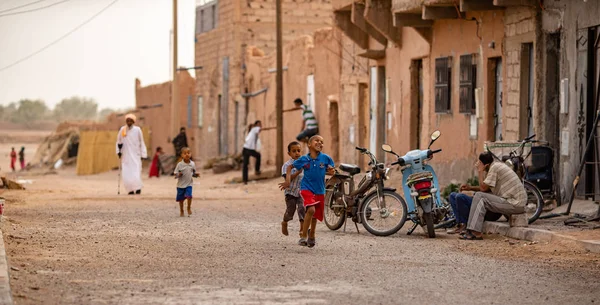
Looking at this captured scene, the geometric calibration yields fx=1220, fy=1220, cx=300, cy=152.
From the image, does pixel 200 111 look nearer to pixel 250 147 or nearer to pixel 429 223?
pixel 250 147

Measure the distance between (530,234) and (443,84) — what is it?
31.1 feet

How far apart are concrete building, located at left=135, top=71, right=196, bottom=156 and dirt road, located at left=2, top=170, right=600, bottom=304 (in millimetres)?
32957

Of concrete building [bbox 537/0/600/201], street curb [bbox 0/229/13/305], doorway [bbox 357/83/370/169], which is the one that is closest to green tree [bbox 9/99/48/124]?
doorway [bbox 357/83/370/169]

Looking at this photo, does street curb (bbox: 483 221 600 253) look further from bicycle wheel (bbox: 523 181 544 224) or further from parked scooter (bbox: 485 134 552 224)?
bicycle wheel (bbox: 523 181 544 224)

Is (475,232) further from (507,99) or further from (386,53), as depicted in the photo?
(386,53)

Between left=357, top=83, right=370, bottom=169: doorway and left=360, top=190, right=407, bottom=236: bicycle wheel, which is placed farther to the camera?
left=357, top=83, right=370, bottom=169: doorway

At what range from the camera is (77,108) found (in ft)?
525

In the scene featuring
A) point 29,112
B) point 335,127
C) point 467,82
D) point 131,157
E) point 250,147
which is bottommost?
point 131,157

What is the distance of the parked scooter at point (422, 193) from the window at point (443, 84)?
26.7 feet

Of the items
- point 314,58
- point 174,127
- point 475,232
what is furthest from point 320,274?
point 174,127

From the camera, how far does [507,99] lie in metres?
19.6

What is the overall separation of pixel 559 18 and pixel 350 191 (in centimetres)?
450

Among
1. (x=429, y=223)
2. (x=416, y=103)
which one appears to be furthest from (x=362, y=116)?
(x=429, y=223)

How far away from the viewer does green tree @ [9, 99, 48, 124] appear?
135 metres
